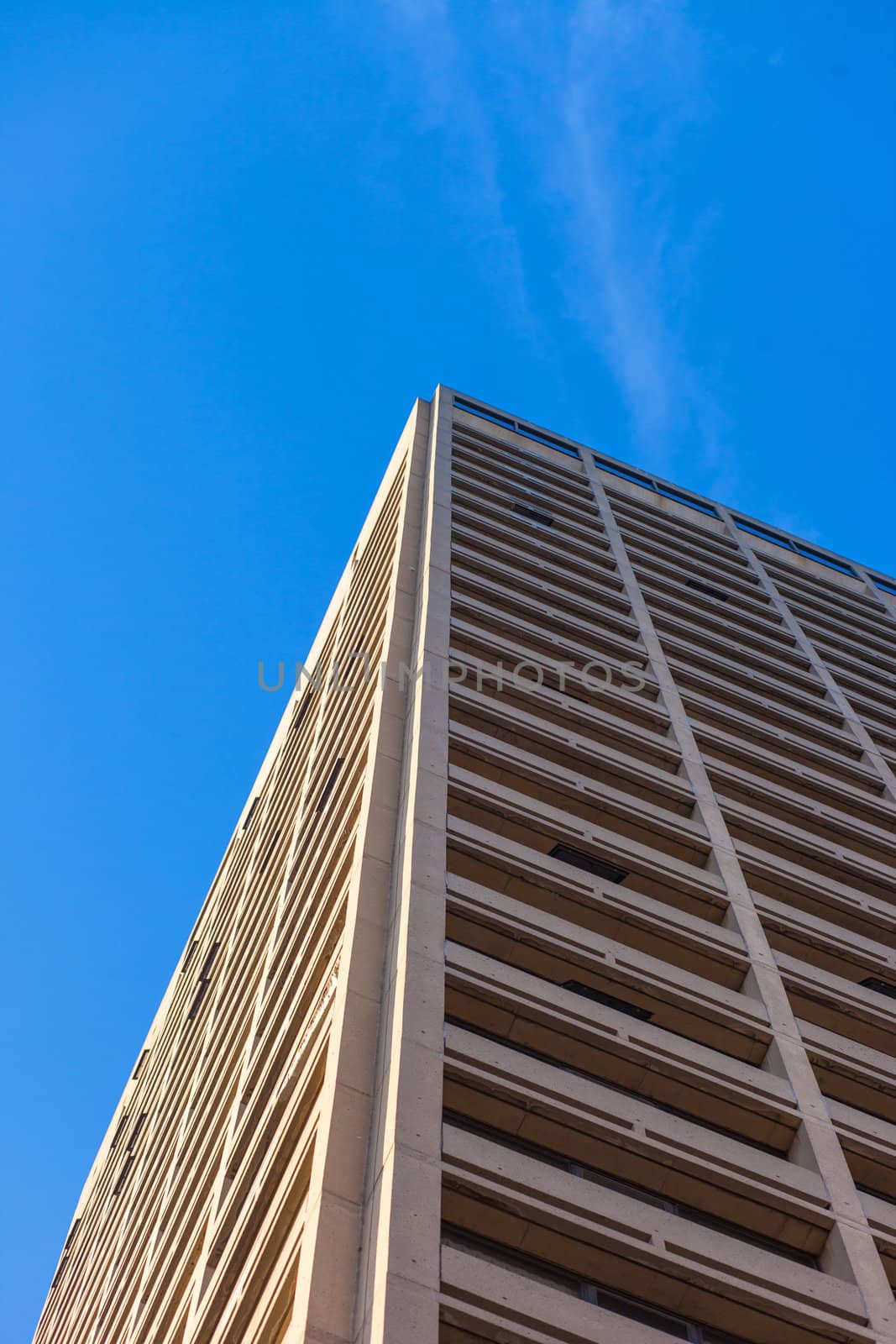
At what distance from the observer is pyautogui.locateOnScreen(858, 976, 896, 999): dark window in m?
20.7

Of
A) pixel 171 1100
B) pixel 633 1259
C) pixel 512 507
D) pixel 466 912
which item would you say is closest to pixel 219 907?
pixel 171 1100

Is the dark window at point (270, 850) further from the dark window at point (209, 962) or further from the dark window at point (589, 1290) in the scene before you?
the dark window at point (589, 1290)

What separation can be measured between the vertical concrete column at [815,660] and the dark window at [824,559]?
226 cm

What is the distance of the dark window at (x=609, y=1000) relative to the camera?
56.2ft

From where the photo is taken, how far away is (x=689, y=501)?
4222 centimetres

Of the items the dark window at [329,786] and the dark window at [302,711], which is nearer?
the dark window at [329,786]

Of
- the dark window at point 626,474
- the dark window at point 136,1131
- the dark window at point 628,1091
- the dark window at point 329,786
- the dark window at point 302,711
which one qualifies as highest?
the dark window at point 626,474

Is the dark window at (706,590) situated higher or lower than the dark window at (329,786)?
higher

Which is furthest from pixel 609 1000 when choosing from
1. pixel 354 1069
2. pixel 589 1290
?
pixel 589 1290

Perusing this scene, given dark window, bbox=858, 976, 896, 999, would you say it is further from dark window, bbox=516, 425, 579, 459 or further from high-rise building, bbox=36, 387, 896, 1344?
dark window, bbox=516, 425, 579, 459

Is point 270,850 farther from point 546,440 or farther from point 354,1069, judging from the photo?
point 354,1069

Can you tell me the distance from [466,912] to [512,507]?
717 inches

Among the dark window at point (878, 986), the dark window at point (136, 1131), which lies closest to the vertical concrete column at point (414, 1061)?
the dark window at point (878, 986)

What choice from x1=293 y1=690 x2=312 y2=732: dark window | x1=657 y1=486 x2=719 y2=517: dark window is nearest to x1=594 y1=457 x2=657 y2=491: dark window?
x1=657 y1=486 x2=719 y2=517: dark window
